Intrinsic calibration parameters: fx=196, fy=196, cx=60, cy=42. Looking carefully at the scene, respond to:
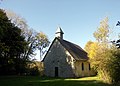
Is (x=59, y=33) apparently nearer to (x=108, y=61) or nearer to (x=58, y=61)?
(x=58, y=61)

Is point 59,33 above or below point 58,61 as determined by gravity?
above

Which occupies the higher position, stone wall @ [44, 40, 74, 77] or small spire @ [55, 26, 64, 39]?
small spire @ [55, 26, 64, 39]

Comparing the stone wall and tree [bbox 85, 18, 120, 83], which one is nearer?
tree [bbox 85, 18, 120, 83]

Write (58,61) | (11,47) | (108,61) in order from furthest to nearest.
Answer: (58,61), (11,47), (108,61)

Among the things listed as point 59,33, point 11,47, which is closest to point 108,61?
point 11,47

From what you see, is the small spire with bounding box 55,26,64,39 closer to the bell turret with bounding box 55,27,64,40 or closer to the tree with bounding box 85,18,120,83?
the bell turret with bounding box 55,27,64,40

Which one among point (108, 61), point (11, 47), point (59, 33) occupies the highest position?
point (59, 33)

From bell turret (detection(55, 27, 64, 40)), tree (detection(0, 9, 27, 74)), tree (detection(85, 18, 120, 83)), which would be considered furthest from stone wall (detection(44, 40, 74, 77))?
tree (detection(85, 18, 120, 83))

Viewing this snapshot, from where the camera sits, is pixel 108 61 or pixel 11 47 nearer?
pixel 108 61

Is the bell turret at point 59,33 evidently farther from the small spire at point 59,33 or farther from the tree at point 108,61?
the tree at point 108,61

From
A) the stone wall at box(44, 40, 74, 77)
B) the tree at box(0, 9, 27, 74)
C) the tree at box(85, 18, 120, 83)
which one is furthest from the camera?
the stone wall at box(44, 40, 74, 77)

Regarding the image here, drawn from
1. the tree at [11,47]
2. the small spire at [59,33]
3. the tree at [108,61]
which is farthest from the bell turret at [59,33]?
the tree at [108,61]

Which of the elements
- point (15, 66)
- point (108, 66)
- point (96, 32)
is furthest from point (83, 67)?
point (108, 66)

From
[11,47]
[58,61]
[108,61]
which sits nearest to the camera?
[108,61]
